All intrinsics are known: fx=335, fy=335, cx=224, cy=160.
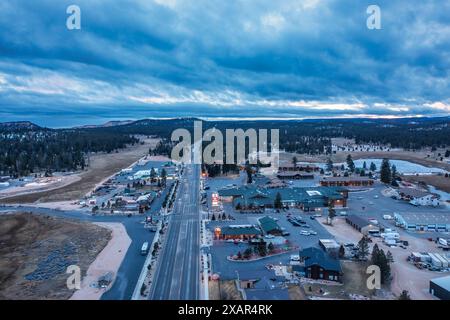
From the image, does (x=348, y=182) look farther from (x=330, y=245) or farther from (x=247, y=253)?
(x=247, y=253)

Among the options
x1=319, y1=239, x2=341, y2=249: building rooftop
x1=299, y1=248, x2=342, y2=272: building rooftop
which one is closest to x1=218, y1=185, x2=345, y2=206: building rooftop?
x1=319, y1=239, x2=341, y2=249: building rooftop

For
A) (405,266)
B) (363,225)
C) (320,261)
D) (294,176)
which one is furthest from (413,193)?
(320,261)

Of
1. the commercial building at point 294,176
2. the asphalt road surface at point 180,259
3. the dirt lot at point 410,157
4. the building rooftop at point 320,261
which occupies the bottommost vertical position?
the asphalt road surface at point 180,259

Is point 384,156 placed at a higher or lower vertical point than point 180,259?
higher

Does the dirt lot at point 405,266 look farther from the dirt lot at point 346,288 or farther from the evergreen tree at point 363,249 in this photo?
the evergreen tree at point 363,249

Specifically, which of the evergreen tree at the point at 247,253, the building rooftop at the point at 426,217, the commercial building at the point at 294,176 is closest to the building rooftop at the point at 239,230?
the evergreen tree at the point at 247,253
